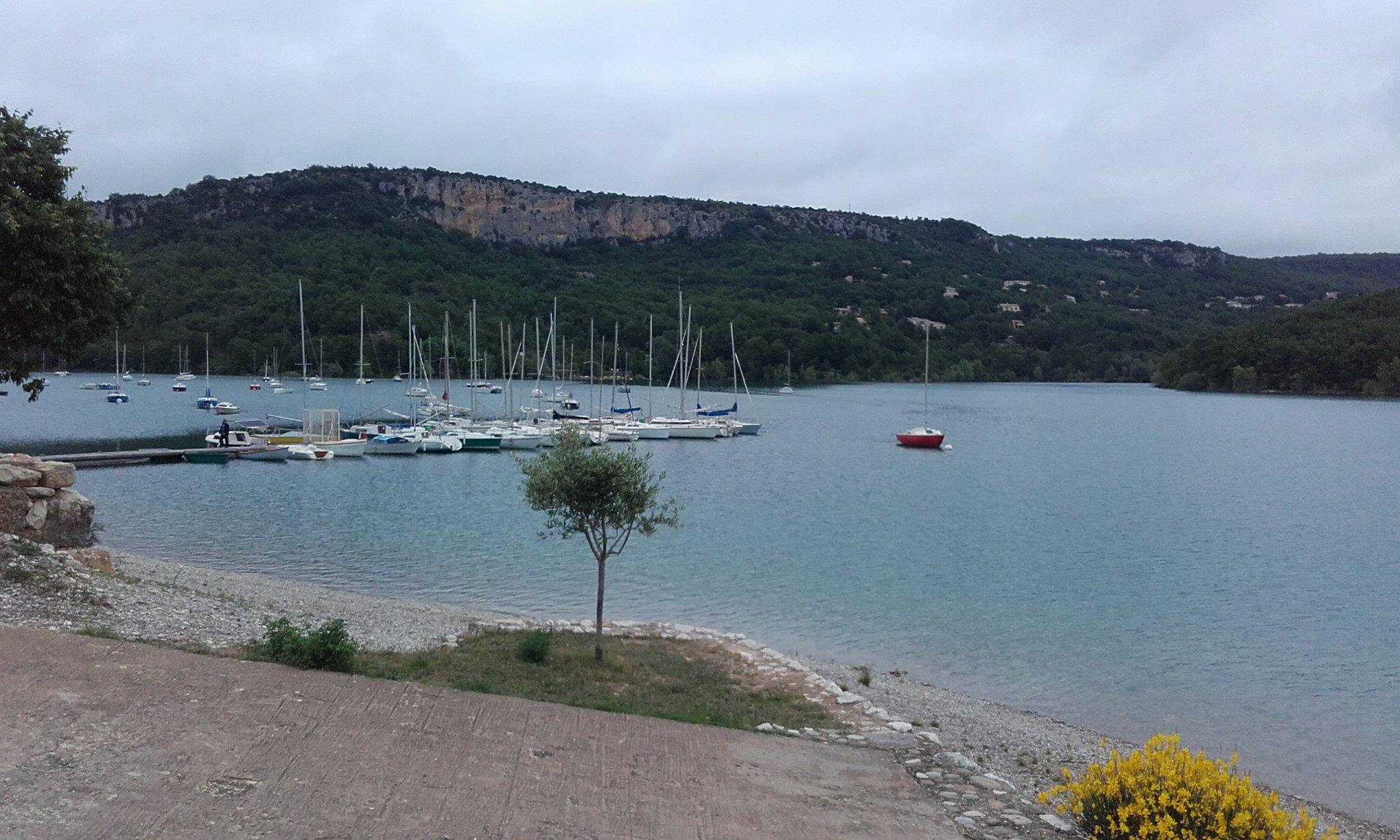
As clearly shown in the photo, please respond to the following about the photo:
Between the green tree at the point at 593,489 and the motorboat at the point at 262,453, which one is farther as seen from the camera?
the motorboat at the point at 262,453

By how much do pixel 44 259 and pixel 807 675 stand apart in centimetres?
1347

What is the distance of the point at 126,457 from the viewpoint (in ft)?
139

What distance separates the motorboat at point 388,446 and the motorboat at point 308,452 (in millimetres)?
3310

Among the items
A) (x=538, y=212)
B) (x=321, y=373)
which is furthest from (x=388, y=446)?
(x=538, y=212)

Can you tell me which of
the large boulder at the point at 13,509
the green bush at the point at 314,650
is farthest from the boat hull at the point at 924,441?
the green bush at the point at 314,650

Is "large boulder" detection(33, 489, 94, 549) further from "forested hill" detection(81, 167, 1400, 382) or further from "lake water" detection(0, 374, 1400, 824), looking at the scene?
"forested hill" detection(81, 167, 1400, 382)

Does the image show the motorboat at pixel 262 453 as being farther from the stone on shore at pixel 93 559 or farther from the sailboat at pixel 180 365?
the sailboat at pixel 180 365

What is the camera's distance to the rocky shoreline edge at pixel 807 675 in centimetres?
925

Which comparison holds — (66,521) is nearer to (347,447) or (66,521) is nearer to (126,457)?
(126,457)

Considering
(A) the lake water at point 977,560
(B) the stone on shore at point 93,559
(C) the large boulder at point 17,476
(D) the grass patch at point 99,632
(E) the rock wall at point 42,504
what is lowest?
(A) the lake water at point 977,560

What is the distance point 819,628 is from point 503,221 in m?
149

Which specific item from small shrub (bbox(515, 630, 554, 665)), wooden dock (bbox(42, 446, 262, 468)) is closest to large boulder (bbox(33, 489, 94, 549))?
small shrub (bbox(515, 630, 554, 665))

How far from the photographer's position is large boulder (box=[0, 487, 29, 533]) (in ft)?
51.7

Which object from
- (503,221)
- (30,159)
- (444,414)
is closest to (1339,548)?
(30,159)
